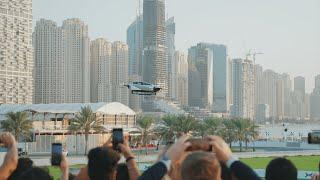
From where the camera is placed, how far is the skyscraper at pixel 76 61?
598ft

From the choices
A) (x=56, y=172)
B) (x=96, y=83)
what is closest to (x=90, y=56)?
(x=96, y=83)

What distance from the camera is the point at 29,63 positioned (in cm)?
13662

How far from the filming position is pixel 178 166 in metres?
4.41

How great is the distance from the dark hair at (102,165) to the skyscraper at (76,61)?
176 metres

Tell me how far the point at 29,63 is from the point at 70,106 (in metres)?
60.7

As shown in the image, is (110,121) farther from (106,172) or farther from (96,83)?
(96,83)

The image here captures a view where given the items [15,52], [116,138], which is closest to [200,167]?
[116,138]

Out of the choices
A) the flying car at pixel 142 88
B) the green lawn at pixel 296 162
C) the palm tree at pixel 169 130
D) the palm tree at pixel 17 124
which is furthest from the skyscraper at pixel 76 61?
the flying car at pixel 142 88

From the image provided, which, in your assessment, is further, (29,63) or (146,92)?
(29,63)

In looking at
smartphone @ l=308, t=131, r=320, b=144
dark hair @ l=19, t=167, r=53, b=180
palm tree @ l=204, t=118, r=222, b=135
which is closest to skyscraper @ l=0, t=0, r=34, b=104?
palm tree @ l=204, t=118, r=222, b=135

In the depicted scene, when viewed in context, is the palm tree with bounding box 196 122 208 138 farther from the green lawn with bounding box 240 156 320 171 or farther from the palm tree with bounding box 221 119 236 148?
the green lawn with bounding box 240 156 320 171

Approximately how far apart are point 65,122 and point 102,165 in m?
71.6

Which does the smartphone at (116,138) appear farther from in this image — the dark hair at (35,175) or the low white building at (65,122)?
the low white building at (65,122)

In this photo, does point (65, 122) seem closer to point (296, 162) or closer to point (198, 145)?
point (296, 162)
